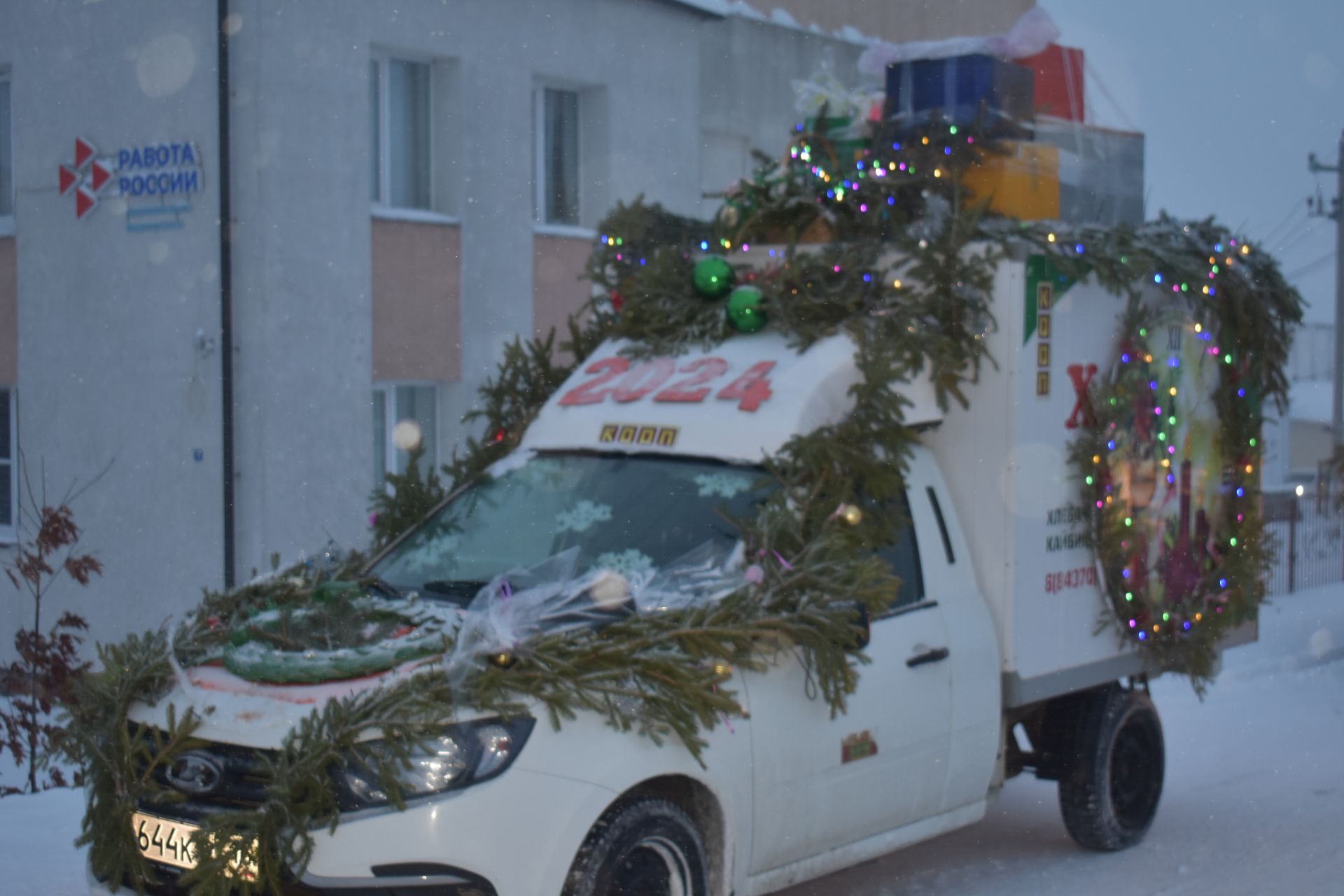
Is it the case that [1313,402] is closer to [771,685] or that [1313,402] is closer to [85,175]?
[85,175]

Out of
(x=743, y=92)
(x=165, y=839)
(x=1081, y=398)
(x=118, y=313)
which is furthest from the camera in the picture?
(x=743, y=92)

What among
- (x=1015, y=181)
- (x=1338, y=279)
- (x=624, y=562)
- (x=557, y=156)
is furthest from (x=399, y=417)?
(x=1338, y=279)

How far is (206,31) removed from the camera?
1152 centimetres

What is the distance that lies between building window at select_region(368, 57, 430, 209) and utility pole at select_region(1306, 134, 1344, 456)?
63.6 ft

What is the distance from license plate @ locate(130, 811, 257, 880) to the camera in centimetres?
443

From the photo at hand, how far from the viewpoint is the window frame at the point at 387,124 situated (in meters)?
12.6

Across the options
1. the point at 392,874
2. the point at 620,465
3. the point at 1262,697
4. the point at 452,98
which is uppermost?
the point at 452,98

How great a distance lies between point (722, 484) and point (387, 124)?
800cm

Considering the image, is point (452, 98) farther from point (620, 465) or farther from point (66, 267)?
point (620, 465)

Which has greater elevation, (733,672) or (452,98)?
(452,98)

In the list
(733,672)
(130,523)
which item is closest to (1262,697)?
(733,672)

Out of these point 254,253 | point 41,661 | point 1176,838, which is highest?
point 254,253

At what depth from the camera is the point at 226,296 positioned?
11.5m

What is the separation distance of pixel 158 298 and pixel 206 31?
6.64ft
